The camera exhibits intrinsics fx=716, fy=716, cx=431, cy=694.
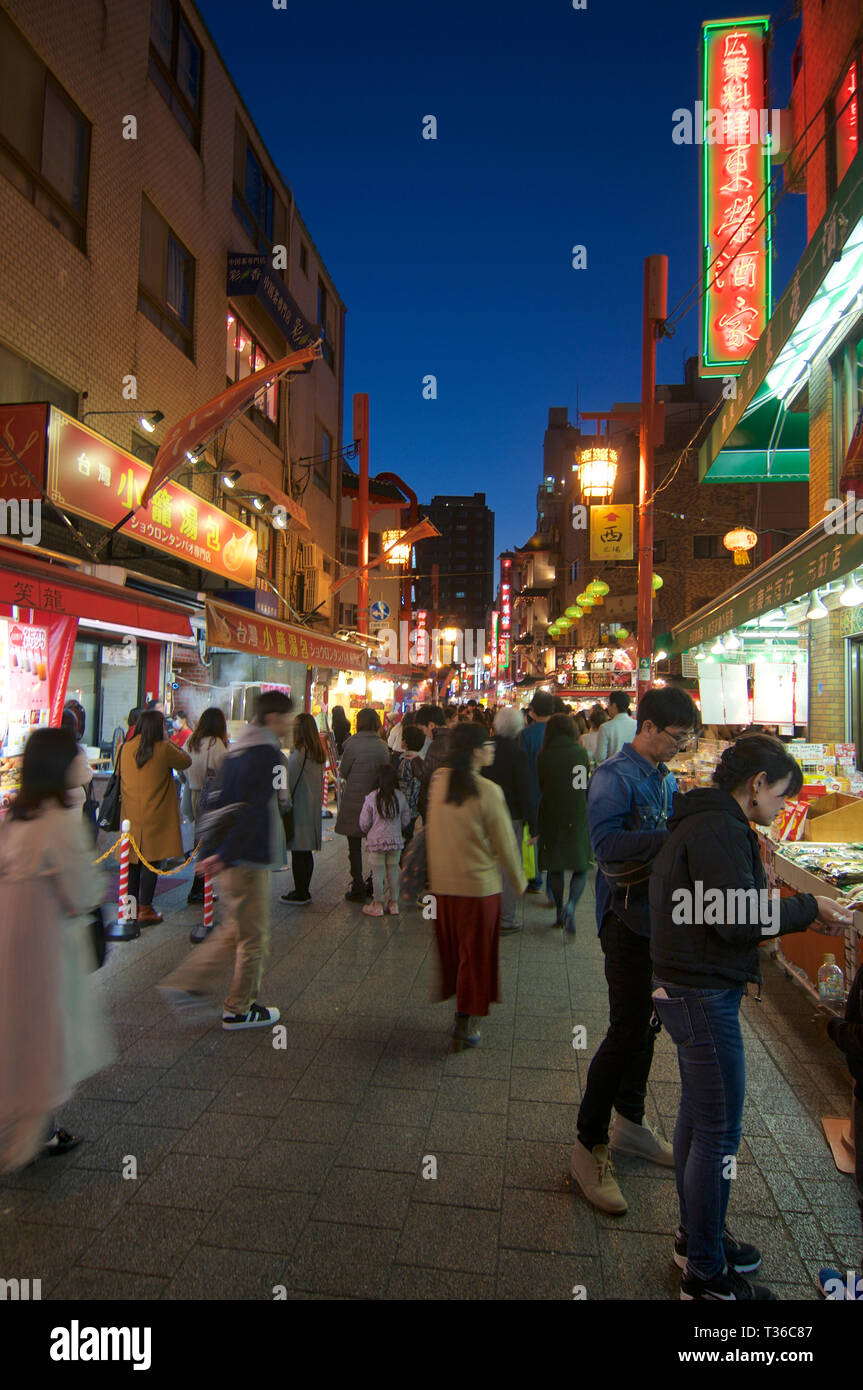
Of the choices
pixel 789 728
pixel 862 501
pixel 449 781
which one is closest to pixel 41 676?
pixel 449 781

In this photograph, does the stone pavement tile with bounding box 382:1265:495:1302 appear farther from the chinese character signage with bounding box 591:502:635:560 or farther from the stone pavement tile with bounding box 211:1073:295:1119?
the chinese character signage with bounding box 591:502:635:560

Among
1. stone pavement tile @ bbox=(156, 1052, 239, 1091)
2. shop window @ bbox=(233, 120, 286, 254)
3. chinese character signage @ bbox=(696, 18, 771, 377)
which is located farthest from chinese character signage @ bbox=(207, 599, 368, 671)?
shop window @ bbox=(233, 120, 286, 254)

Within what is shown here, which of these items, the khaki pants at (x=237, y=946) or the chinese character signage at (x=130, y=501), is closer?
the khaki pants at (x=237, y=946)

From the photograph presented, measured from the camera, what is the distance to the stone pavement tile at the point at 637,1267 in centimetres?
276

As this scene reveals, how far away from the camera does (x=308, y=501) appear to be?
22.5 m

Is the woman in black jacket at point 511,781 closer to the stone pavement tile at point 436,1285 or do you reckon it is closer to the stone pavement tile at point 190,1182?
the stone pavement tile at point 190,1182

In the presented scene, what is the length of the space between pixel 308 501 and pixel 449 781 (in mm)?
19306

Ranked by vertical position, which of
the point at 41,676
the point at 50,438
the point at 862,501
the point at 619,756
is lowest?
the point at 619,756

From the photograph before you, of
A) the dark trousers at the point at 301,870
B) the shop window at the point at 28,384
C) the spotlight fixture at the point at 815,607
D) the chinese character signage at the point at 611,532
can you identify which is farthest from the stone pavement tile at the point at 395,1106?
the chinese character signage at the point at 611,532

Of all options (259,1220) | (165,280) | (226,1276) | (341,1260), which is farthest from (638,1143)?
(165,280)

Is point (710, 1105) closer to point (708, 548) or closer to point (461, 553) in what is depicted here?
point (708, 548)

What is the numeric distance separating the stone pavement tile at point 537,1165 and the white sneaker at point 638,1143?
25cm

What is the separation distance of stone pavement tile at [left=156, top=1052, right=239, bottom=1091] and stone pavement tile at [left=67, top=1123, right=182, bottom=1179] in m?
0.42
